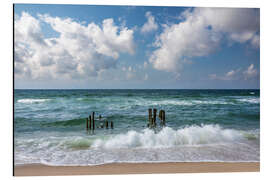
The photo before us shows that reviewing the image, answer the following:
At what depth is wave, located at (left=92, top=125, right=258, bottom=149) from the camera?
11.9 feet

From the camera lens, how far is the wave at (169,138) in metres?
3.62

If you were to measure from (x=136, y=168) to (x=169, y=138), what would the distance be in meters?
1.16

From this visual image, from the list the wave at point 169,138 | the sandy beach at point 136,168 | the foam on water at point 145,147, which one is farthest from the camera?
the wave at point 169,138

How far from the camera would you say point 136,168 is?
287 centimetres

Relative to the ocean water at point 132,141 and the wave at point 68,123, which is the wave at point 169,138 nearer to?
the ocean water at point 132,141

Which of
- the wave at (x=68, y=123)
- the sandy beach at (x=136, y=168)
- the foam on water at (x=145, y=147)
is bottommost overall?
the sandy beach at (x=136, y=168)

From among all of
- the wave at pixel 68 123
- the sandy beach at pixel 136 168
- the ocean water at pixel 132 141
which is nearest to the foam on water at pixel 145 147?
the ocean water at pixel 132 141

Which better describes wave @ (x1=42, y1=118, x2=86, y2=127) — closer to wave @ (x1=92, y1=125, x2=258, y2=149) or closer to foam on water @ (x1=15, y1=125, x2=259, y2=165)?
foam on water @ (x1=15, y1=125, x2=259, y2=165)

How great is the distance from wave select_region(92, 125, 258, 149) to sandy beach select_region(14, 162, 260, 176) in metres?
0.66

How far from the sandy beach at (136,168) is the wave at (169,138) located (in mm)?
657

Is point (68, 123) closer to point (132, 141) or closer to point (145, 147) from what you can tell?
point (132, 141)

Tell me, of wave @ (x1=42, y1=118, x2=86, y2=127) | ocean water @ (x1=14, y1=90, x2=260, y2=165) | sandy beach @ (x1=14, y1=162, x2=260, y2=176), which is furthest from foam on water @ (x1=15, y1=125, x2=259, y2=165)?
wave @ (x1=42, y1=118, x2=86, y2=127)

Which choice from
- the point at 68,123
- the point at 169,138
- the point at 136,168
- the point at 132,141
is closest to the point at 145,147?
the point at 132,141
